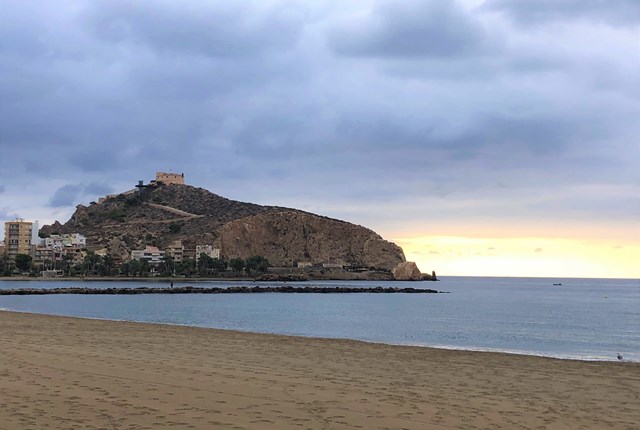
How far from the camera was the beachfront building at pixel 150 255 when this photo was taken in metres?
180

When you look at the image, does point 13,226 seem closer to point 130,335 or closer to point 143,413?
point 130,335

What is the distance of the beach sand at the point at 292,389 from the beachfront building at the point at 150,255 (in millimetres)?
161443

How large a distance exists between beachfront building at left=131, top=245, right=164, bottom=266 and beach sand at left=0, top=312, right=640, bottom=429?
530ft

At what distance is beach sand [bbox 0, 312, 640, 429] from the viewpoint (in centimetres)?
1028

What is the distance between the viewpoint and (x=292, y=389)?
13500mm

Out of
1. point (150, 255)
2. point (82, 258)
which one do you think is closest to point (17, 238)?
point (82, 258)

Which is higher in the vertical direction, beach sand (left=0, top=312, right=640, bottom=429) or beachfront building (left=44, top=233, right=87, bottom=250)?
beachfront building (left=44, top=233, right=87, bottom=250)

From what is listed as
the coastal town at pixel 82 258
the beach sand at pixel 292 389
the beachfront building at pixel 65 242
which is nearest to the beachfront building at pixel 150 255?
the coastal town at pixel 82 258

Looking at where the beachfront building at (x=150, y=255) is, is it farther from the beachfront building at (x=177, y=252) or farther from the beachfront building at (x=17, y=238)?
the beachfront building at (x=17, y=238)

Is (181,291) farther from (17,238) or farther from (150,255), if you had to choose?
(17,238)

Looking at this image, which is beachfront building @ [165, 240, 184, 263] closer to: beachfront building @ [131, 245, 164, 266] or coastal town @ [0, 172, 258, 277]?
coastal town @ [0, 172, 258, 277]

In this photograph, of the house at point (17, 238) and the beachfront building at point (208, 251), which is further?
the house at point (17, 238)

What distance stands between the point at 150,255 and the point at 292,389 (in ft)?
572

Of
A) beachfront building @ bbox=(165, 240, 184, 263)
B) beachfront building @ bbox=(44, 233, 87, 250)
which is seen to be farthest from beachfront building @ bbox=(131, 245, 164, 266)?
beachfront building @ bbox=(44, 233, 87, 250)
